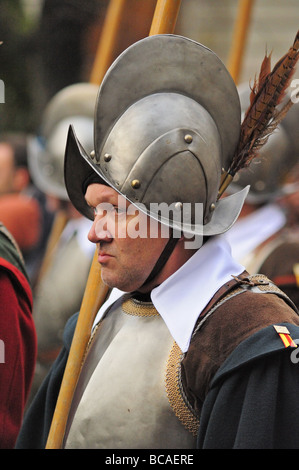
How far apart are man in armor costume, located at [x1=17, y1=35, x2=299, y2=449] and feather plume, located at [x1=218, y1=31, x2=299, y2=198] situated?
35 millimetres

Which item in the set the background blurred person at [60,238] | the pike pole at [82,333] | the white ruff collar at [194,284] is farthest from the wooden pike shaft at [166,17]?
the background blurred person at [60,238]

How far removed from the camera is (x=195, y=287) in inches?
90.4

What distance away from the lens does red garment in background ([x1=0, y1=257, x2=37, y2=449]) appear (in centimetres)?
270

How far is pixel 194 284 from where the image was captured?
7.55ft

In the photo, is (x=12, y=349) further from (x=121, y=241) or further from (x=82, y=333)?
(x=121, y=241)

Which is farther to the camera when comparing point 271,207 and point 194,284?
point 271,207

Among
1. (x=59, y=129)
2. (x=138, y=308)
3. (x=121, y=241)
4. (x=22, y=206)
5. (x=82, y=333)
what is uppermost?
(x=121, y=241)

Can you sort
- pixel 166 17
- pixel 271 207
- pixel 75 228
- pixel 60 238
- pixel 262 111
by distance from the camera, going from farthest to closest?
1. pixel 60 238
2. pixel 75 228
3. pixel 271 207
4. pixel 166 17
5. pixel 262 111

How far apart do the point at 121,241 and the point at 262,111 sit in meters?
0.58

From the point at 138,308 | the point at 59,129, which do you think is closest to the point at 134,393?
the point at 138,308

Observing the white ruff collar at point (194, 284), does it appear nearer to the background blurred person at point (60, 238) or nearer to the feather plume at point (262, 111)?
the feather plume at point (262, 111)

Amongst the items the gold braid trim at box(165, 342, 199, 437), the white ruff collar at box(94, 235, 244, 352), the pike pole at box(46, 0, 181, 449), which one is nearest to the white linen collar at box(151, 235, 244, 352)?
the white ruff collar at box(94, 235, 244, 352)

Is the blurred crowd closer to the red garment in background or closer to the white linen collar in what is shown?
the red garment in background

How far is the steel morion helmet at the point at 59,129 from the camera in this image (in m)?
5.25
